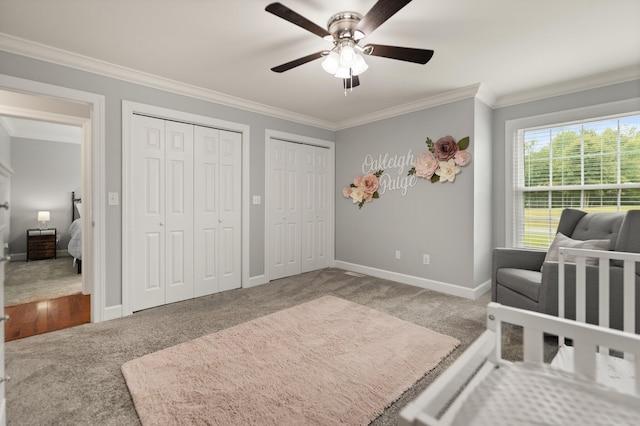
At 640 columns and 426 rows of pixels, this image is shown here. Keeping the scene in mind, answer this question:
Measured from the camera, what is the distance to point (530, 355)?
3.23 ft

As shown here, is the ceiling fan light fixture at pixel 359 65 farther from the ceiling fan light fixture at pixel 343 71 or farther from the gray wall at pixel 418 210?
the gray wall at pixel 418 210

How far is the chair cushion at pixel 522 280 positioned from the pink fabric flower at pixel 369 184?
1933mm

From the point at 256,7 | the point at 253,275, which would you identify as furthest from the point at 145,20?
the point at 253,275

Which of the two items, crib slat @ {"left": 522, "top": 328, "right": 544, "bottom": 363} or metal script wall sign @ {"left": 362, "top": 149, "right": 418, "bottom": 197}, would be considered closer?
crib slat @ {"left": 522, "top": 328, "right": 544, "bottom": 363}

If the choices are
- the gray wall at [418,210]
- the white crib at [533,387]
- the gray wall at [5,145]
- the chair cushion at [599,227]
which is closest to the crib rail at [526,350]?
the white crib at [533,387]

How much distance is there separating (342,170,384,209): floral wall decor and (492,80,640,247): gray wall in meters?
1.45

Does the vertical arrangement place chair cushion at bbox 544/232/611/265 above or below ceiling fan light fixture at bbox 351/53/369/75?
below

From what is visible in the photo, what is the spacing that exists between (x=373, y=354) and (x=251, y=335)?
0.99 metres

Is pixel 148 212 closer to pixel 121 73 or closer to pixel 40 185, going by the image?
pixel 121 73

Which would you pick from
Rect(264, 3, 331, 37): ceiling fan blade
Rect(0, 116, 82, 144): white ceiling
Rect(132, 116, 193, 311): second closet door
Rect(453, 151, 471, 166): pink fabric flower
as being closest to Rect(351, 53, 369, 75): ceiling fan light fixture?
Rect(264, 3, 331, 37): ceiling fan blade

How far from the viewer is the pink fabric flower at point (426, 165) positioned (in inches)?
139

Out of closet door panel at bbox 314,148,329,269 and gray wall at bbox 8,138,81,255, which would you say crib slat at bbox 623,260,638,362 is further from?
gray wall at bbox 8,138,81,255

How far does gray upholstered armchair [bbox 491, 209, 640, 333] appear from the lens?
6.52ft

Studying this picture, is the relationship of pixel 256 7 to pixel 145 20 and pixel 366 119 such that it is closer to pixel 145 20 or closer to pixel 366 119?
pixel 145 20
